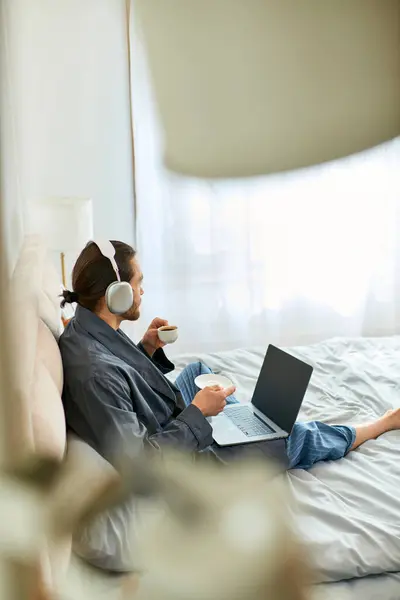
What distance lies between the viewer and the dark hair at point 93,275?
915mm

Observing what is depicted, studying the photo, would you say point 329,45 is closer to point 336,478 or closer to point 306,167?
point 306,167

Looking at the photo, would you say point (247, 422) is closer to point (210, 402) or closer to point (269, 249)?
point (210, 402)

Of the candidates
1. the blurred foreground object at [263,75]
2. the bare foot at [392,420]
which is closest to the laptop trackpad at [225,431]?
the bare foot at [392,420]

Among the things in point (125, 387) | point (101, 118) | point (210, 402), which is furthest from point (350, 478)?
point (101, 118)

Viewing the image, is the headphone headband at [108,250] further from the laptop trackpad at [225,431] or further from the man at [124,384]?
the laptop trackpad at [225,431]

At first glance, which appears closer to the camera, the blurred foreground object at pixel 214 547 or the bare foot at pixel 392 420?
the blurred foreground object at pixel 214 547

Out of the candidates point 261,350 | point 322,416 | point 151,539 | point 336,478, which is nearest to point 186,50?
point 261,350

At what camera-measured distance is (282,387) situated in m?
1.09

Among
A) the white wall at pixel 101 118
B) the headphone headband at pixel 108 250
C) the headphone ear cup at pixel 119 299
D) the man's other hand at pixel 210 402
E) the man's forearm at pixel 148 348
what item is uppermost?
the white wall at pixel 101 118

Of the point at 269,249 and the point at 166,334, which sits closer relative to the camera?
the point at 166,334

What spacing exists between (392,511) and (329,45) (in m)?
1.96

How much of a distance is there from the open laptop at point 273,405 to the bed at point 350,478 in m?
0.09

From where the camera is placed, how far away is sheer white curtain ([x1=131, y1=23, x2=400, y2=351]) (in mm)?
2336

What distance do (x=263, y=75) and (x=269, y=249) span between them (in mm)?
702
